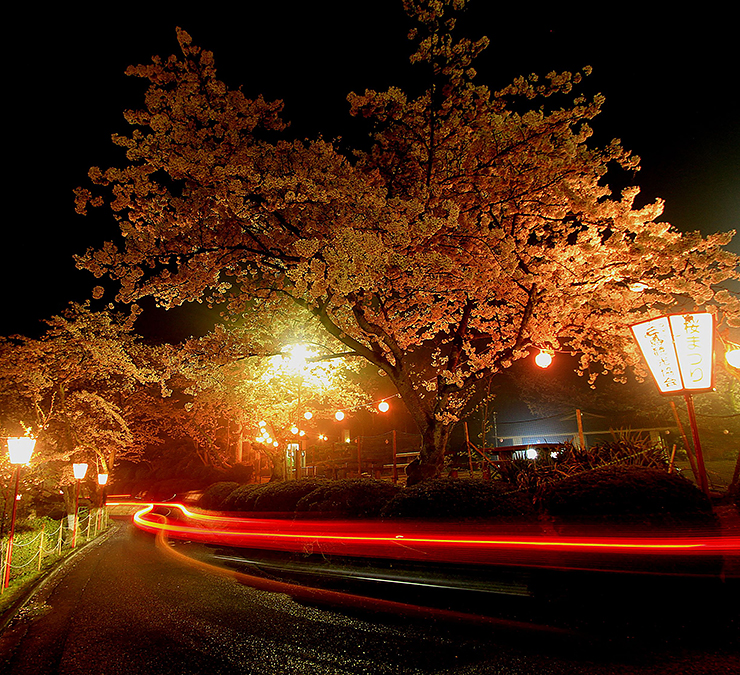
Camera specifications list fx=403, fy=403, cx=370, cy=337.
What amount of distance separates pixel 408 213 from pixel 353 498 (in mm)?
7040

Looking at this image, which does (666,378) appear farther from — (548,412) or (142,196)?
(548,412)

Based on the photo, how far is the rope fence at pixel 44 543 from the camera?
11055mm

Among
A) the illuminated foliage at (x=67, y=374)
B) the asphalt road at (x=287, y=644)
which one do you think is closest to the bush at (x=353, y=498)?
the asphalt road at (x=287, y=644)

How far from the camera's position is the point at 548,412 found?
1189 inches

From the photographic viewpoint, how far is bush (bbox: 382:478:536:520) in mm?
6934

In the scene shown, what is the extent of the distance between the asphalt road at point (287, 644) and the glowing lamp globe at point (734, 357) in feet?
21.6

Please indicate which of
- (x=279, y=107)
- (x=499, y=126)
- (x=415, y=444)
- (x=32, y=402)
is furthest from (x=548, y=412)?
(x=32, y=402)

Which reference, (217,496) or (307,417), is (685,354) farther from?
(217,496)

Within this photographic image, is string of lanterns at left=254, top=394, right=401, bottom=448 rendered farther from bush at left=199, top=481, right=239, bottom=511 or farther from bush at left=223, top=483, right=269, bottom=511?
bush at left=223, top=483, right=269, bottom=511

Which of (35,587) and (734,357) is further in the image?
(35,587)

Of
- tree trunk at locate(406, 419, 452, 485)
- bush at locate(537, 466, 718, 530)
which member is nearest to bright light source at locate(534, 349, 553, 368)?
tree trunk at locate(406, 419, 452, 485)

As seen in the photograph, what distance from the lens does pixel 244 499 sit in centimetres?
1570

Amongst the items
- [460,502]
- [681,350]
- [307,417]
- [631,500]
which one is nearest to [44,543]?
[307,417]

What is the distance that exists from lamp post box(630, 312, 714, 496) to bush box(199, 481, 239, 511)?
1717 cm
